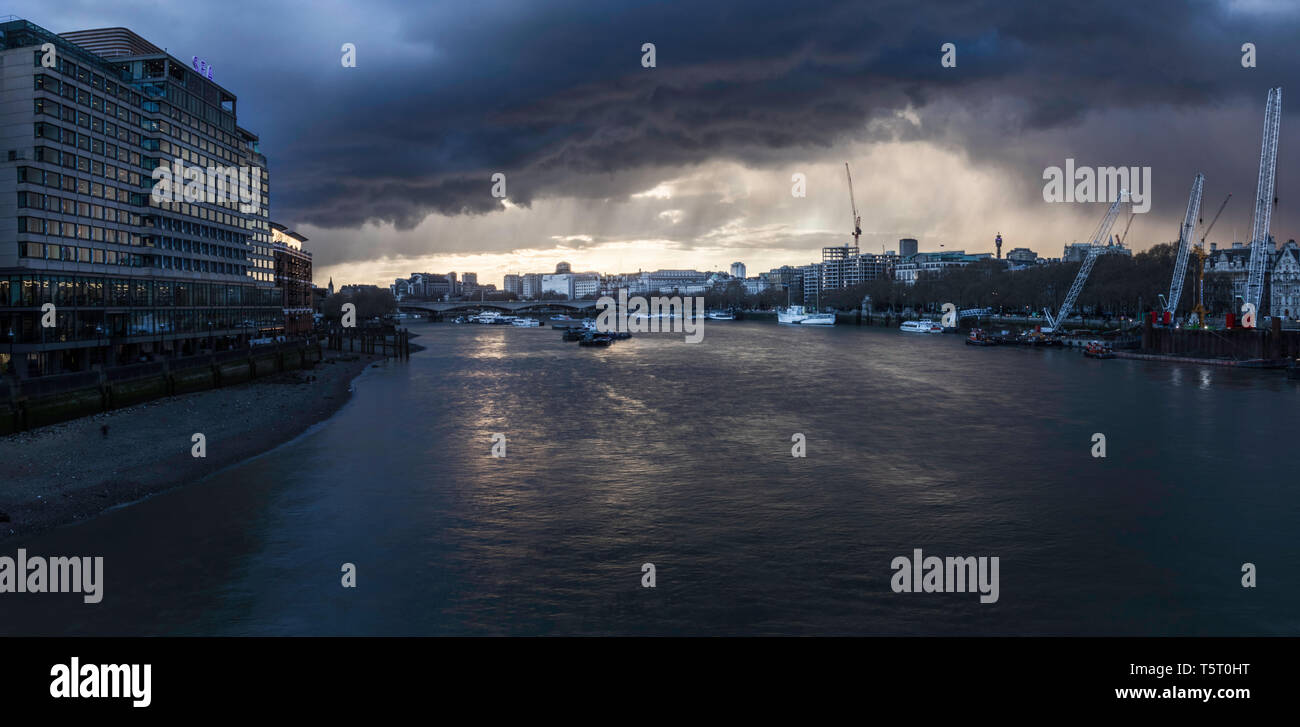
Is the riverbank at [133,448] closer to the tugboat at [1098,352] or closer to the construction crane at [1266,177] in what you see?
the tugboat at [1098,352]

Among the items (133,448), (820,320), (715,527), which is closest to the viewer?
(715,527)

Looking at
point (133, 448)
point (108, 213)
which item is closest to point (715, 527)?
point (133, 448)

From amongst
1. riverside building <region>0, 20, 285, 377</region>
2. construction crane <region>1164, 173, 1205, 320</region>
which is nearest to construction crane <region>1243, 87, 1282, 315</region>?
construction crane <region>1164, 173, 1205, 320</region>

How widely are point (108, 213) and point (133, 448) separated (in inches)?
1418

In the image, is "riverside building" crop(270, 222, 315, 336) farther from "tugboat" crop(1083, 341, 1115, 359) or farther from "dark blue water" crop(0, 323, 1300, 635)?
"tugboat" crop(1083, 341, 1115, 359)

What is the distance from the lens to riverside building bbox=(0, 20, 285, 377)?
154 ft

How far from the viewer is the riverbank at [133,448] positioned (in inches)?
855

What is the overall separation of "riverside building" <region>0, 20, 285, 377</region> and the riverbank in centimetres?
1256

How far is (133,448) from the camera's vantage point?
95.6 feet

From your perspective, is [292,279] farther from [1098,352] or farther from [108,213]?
[1098,352]
